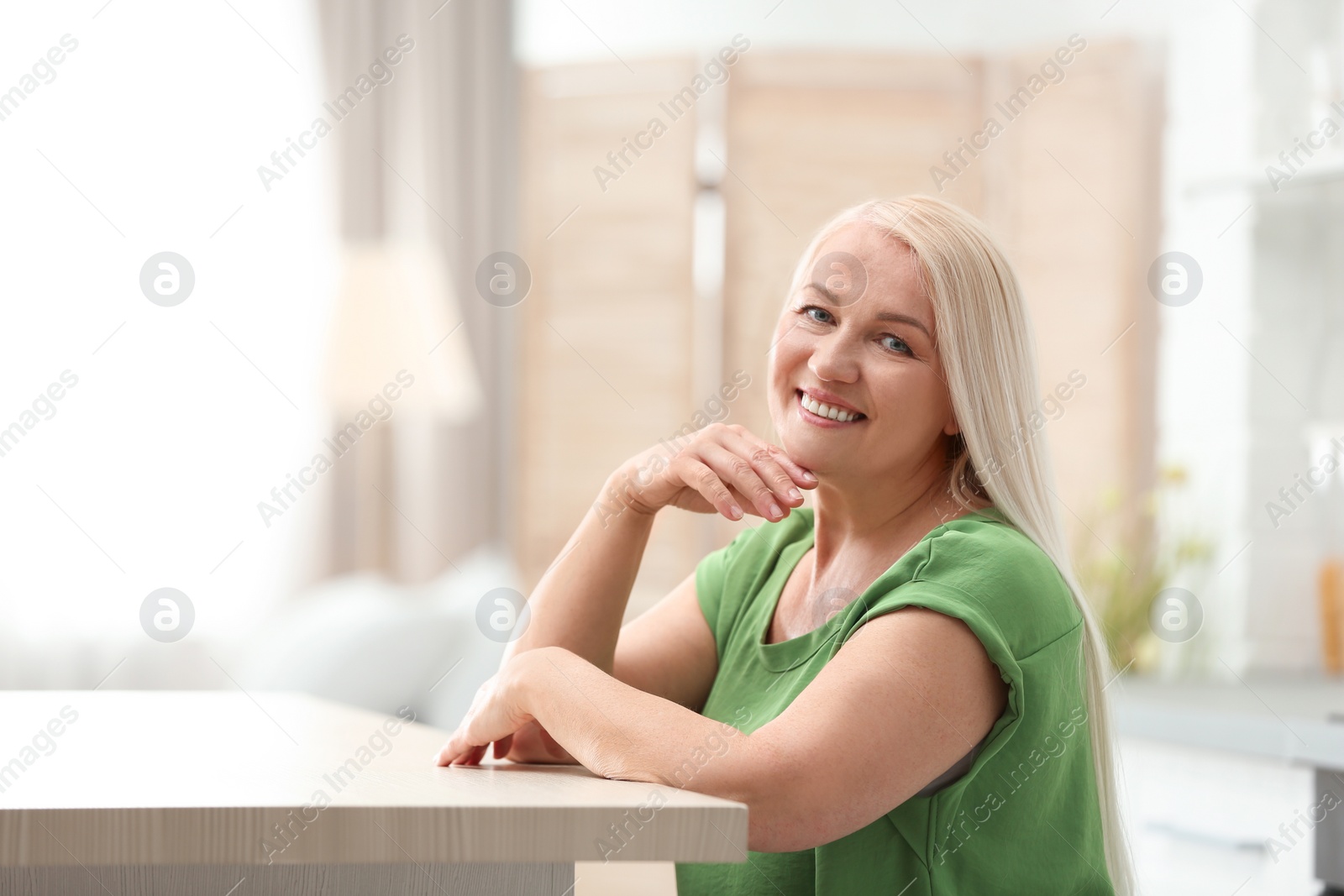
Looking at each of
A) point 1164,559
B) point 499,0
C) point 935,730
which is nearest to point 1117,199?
point 1164,559

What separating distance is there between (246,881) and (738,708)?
48 cm

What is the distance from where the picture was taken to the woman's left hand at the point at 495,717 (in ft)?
3.23

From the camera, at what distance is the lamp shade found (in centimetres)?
327

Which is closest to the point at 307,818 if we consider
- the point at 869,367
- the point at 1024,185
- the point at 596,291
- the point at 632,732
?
the point at 632,732

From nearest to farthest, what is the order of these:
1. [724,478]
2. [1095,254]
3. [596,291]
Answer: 1. [724,478]
2. [1095,254]
3. [596,291]

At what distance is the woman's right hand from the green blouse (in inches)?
4.7

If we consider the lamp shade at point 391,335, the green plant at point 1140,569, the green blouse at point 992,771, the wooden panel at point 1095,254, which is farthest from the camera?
the lamp shade at point 391,335

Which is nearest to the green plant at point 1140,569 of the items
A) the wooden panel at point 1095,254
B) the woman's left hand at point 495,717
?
the wooden panel at point 1095,254

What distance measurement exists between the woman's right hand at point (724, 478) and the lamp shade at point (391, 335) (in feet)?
7.18

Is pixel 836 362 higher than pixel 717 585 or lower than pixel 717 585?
higher

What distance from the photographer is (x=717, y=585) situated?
1.38 m

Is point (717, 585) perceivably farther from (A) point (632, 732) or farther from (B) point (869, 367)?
(A) point (632, 732)

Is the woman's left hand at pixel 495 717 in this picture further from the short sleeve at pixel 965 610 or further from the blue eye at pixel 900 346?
the blue eye at pixel 900 346

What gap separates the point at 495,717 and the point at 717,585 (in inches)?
17.4
